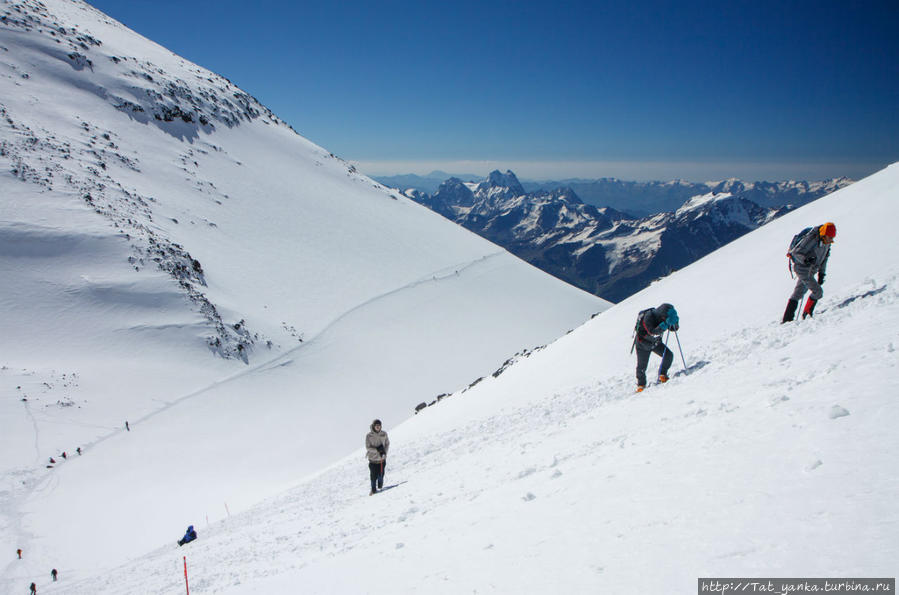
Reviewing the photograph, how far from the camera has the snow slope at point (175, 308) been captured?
89.5 feet

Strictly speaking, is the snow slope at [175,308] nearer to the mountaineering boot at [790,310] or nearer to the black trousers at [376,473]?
the black trousers at [376,473]

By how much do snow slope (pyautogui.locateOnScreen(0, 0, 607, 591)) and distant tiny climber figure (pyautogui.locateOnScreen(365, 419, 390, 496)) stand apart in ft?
48.2

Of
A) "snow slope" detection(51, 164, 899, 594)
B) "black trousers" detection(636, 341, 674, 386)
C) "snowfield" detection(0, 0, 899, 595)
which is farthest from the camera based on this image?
"black trousers" detection(636, 341, 674, 386)

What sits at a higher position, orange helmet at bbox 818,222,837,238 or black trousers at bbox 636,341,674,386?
orange helmet at bbox 818,222,837,238

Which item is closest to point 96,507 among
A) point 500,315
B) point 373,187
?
point 500,315

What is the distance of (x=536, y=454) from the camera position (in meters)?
9.29

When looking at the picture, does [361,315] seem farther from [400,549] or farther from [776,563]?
[776,563]

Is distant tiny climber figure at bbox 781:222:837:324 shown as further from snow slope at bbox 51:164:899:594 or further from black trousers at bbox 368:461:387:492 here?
black trousers at bbox 368:461:387:492

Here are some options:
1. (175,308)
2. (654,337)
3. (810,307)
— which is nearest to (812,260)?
(810,307)

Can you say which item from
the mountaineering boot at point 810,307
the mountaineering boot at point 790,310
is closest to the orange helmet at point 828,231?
the mountaineering boot at point 810,307

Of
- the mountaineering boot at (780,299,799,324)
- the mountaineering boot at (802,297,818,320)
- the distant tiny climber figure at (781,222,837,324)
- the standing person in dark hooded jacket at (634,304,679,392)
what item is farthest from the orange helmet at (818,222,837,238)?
the standing person in dark hooded jacket at (634,304,679,392)

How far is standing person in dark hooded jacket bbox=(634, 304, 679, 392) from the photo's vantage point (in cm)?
1074

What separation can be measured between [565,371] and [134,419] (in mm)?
33575

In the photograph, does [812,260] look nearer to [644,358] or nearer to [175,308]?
[644,358]
